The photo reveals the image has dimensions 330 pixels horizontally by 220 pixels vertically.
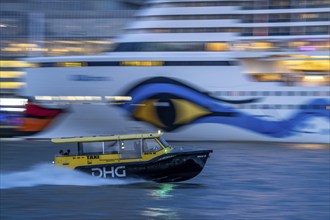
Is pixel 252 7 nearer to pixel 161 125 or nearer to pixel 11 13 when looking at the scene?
pixel 161 125

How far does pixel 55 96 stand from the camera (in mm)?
32500

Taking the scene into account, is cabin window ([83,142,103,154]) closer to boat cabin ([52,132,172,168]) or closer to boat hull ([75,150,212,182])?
boat cabin ([52,132,172,168])

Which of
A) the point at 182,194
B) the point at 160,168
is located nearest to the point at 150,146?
the point at 160,168

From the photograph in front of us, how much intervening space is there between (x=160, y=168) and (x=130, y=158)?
2.71 ft

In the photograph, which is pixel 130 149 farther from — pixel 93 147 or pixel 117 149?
pixel 93 147

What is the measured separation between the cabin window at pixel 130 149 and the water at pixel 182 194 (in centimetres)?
66

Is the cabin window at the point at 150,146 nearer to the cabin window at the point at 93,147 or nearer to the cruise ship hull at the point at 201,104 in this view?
the cabin window at the point at 93,147

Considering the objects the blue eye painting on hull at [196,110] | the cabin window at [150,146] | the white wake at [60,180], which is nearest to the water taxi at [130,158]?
the cabin window at [150,146]

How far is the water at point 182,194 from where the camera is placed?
14.5m

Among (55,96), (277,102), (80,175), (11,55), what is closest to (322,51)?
(277,102)

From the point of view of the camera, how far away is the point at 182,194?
16.7 m

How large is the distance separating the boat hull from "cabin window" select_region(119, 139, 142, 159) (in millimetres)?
222

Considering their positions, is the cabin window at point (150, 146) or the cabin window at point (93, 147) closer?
the cabin window at point (150, 146)

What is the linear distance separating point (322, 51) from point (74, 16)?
38.2 metres
